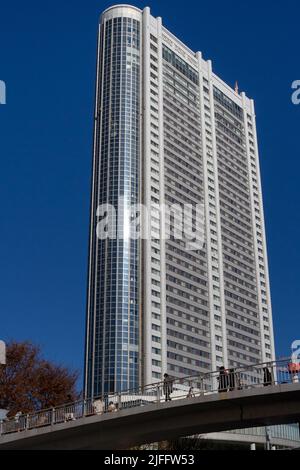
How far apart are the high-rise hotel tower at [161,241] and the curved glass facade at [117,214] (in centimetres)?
27

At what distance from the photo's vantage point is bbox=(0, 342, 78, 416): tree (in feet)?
209

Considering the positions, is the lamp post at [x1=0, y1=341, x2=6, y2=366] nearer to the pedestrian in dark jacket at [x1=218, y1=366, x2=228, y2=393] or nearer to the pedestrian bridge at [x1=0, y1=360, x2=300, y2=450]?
the pedestrian bridge at [x1=0, y1=360, x2=300, y2=450]

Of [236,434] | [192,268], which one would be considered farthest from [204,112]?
[236,434]

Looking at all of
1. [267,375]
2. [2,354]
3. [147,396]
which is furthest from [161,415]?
[2,354]

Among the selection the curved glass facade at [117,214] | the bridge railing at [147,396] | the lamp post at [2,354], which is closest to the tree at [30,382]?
the lamp post at [2,354]

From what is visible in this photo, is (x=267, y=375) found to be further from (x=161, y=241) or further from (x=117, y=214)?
(x=161, y=241)

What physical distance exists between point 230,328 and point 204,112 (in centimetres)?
6430

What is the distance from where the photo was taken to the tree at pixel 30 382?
63.7 metres

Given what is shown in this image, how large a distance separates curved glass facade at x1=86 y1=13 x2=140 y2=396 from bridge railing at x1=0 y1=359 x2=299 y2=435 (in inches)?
4267

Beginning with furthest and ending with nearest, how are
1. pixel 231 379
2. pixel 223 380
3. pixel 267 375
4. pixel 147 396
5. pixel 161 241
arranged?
pixel 161 241 → pixel 147 396 → pixel 223 380 → pixel 231 379 → pixel 267 375

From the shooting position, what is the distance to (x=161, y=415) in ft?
119

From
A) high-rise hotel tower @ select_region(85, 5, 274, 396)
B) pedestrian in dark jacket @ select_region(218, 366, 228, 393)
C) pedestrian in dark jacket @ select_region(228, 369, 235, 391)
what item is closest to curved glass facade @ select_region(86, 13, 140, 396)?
high-rise hotel tower @ select_region(85, 5, 274, 396)

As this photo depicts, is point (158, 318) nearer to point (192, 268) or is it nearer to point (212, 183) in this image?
point (192, 268)

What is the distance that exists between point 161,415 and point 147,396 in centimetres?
383
